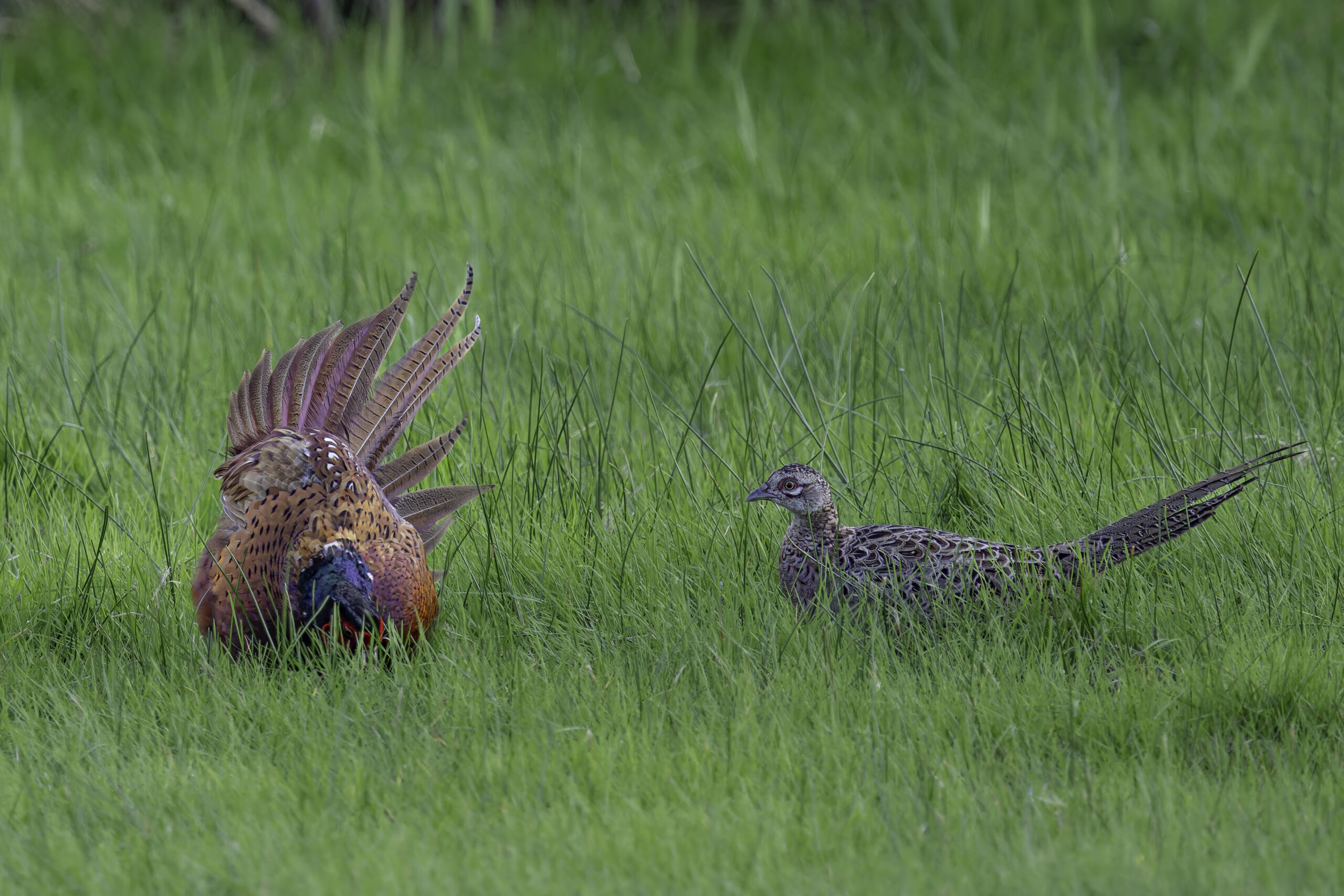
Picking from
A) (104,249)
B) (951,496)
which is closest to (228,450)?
(951,496)

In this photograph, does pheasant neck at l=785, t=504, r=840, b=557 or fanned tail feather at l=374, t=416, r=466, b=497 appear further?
fanned tail feather at l=374, t=416, r=466, b=497

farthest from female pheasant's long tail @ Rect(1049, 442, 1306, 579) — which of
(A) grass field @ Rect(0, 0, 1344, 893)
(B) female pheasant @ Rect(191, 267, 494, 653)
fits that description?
(B) female pheasant @ Rect(191, 267, 494, 653)

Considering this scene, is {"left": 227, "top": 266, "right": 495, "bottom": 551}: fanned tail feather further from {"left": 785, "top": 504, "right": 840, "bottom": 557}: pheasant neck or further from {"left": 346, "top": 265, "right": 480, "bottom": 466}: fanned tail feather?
{"left": 785, "top": 504, "right": 840, "bottom": 557}: pheasant neck

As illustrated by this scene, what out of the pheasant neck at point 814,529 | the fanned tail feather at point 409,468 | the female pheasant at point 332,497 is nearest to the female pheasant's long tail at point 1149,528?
the pheasant neck at point 814,529

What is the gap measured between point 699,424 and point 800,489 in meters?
1.12

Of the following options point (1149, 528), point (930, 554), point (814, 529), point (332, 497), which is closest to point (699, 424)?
point (814, 529)

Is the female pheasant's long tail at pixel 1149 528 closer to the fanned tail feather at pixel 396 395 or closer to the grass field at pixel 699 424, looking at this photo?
the grass field at pixel 699 424

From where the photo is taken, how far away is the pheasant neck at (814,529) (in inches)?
149

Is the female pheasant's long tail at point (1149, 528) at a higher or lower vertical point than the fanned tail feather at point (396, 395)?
lower

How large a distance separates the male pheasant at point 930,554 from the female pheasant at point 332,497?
938 mm

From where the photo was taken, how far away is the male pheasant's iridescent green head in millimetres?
3803

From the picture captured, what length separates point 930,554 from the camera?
3.64 meters

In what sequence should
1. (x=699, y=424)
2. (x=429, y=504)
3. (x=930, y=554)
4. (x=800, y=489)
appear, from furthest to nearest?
1. (x=699, y=424)
2. (x=429, y=504)
3. (x=800, y=489)
4. (x=930, y=554)

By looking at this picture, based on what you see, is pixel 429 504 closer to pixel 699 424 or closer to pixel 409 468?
pixel 409 468
